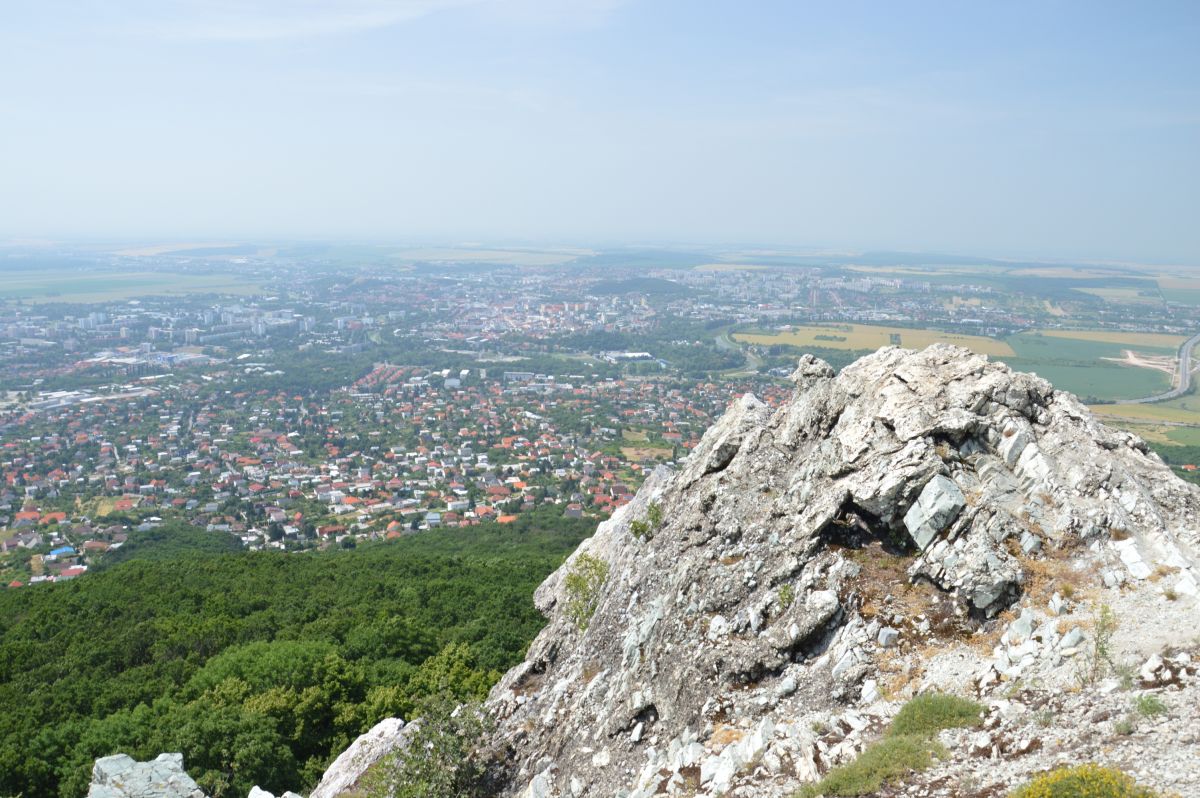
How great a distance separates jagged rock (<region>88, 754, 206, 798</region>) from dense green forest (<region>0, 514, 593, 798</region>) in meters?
1.74

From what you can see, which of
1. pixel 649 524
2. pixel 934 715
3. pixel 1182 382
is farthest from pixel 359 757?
pixel 1182 382

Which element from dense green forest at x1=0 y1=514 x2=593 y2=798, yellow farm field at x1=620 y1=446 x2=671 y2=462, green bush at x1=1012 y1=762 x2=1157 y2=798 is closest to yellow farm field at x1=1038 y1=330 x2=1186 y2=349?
yellow farm field at x1=620 y1=446 x2=671 y2=462

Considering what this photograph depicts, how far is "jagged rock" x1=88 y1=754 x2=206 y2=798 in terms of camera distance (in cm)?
1711

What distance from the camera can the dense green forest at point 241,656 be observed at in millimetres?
21531

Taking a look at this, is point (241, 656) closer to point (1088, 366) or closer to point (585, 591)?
point (585, 591)

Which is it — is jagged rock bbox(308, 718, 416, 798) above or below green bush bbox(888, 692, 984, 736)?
below

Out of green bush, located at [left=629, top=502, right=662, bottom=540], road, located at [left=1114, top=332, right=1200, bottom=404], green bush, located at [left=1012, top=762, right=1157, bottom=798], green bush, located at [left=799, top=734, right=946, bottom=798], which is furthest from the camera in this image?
road, located at [left=1114, top=332, right=1200, bottom=404]

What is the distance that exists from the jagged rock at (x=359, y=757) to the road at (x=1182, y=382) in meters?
99.2

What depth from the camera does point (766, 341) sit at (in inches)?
5763

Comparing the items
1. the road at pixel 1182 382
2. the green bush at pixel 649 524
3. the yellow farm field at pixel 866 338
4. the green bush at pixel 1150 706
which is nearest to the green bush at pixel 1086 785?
the green bush at pixel 1150 706

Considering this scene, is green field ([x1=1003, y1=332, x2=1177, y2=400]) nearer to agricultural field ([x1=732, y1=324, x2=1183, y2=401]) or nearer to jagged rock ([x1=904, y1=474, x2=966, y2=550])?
agricultural field ([x1=732, y1=324, x2=1183, y2=401])

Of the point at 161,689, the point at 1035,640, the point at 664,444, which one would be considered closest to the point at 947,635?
the point at 1035,640

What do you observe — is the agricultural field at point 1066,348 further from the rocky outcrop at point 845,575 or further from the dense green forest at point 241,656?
the rocky outcrop at point 845,575

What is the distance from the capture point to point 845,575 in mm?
13672
